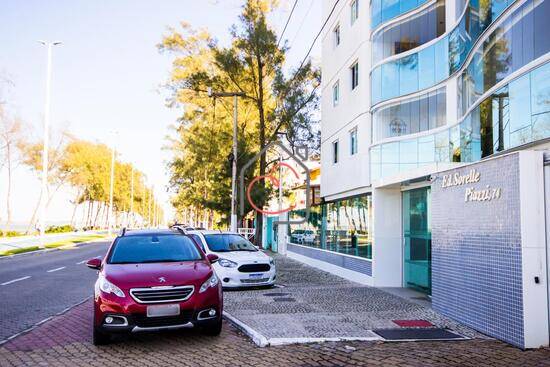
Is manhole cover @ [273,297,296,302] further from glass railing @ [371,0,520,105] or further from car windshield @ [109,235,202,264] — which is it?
glass railing @ [371,0,520,105]

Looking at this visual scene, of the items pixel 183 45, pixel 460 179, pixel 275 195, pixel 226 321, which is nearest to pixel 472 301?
pixel 460 179

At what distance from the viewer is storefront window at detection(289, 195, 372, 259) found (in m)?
16.0

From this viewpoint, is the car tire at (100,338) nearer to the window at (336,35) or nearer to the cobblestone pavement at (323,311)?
the cobblestone pavement at (323,311)

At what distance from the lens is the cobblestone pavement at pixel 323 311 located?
8352mm

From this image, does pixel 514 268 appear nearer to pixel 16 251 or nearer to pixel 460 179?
pixel 460 179

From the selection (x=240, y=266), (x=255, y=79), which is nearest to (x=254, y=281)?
(x=240, y=266)

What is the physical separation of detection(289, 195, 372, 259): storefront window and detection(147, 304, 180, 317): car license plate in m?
8.93

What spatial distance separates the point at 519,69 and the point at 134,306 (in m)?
8.60

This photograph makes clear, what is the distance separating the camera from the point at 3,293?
43.5 ft

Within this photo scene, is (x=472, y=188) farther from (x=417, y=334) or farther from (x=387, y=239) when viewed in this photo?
(x=387, y=239)

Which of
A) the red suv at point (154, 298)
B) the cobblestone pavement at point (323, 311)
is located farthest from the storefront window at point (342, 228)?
the red suv at point (154, 298)

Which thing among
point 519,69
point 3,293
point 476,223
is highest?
point 519,69

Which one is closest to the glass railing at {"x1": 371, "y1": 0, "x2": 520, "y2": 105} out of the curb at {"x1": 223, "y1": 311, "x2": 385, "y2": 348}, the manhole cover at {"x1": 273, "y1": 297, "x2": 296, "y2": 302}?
the manhole cover at {"x1": 273, "y1": 297, "x2": 296, "y2": 302}

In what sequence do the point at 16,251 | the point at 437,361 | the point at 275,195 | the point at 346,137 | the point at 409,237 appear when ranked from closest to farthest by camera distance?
the point at 437,361, the point at 409,237, the point at 346,137, the point at 16,251, the point at 275,195
